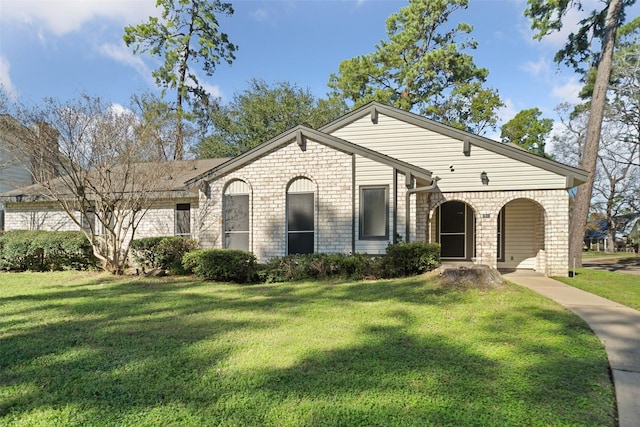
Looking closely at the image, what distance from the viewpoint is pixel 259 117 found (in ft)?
92.0

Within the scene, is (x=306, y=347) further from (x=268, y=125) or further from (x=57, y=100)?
(x=268, y=125)

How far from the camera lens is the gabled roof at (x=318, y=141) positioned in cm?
1045

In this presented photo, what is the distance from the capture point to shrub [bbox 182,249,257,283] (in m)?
9.63

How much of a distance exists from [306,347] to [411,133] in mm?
9714

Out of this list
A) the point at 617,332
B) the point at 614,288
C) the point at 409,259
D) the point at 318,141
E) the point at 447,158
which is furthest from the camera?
the point at 447,158

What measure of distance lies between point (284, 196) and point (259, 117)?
1872cm

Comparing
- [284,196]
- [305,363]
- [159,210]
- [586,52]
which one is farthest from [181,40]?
[305,363]

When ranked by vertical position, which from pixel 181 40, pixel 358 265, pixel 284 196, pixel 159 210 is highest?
pixel 181 40

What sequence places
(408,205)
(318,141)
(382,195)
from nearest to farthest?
(408,205) → (382,195) → (318,141)

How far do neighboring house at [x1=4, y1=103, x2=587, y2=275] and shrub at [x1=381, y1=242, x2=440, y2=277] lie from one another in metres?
0.93

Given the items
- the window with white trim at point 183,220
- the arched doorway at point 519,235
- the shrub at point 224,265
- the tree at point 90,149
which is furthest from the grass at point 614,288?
the window with white trim at point 183,220

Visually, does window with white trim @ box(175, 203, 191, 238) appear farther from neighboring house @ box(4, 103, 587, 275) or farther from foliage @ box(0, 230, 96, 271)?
foliage @ box(0, 230, 96, 271)

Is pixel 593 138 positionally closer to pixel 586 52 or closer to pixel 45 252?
pixel 586 52

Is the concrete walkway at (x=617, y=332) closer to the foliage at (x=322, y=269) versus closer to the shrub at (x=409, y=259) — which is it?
the shrub at (x=409, y=259)
